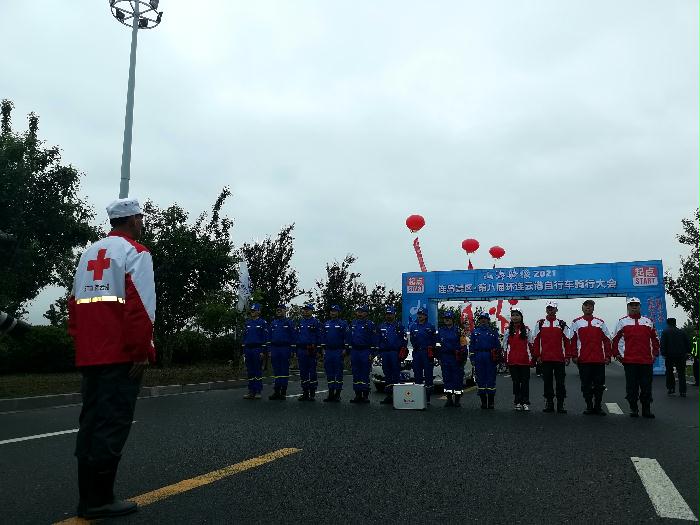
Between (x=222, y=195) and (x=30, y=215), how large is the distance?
6.67 meters

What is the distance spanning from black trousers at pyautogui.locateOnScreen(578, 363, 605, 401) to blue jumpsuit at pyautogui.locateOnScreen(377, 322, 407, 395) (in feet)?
11.2

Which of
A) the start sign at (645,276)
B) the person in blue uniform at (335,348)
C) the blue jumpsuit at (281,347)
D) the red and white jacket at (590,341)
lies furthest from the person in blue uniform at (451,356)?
the start sign at (645,276)

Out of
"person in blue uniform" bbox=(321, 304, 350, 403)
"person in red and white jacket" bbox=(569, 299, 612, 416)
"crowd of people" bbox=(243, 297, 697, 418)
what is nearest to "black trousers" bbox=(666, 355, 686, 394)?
"crowd of people" bbox=(243, 297, 697, 418)

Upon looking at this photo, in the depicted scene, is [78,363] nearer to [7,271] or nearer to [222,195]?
[7,271]

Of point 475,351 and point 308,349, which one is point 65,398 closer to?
point 308,349

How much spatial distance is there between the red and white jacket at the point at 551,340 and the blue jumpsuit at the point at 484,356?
2.42 feet

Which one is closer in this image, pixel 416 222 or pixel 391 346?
pixel 391 346

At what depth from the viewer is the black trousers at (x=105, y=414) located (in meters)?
3.64

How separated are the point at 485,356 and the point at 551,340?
123 centimetres

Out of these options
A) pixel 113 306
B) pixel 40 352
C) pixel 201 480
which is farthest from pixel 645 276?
pixel 113 306

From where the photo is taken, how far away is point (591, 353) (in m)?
10.4

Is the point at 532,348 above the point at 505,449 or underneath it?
above

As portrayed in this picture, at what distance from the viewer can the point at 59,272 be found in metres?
21.7

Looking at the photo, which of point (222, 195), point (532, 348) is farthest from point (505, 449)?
point (222, 195)
